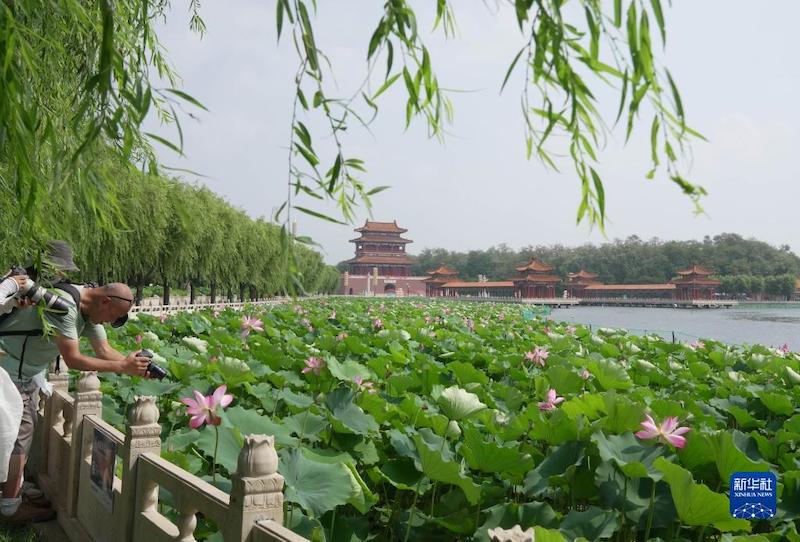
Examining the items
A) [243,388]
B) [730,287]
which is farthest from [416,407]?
[730,287]

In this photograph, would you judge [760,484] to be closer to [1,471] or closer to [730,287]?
[1,471]

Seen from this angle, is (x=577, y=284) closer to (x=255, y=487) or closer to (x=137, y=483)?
(x=137, y=483)

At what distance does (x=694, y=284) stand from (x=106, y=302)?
5781 cm

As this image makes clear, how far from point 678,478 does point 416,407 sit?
129 cm

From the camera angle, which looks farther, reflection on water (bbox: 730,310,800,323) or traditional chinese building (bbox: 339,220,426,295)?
traditional chinese building (bbox: 339,220,426,295)

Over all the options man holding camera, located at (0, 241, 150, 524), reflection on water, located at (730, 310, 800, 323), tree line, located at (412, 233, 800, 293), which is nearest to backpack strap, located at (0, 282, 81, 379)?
man holding camera, located at (0, 241, 150, 524)

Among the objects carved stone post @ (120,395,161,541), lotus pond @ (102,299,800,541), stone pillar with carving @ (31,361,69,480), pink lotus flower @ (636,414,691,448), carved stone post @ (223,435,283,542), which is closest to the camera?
carved stone post @ (223,435,283,542)

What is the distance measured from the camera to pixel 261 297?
35094 mm

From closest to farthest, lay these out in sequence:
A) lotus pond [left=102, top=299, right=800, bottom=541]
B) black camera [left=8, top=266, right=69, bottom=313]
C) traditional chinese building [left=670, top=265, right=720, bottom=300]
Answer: lotus pond [left=102, top=299, right=800, bottom=541]
black camera [left=8, top=266, right=69, bottom=313]
traditional chinese building [left=670, top=265, right=720, bottom=300]

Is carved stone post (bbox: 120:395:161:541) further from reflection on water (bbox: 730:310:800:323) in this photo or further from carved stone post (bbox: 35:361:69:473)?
reflection on water (bbox: 730:310:800:323)

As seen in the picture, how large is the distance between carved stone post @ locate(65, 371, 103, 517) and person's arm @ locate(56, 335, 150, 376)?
32 cm

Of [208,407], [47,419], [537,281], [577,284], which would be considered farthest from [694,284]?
[208,407]

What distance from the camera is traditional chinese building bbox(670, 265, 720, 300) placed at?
54562mm

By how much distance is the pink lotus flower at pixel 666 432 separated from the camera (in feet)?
6.61
